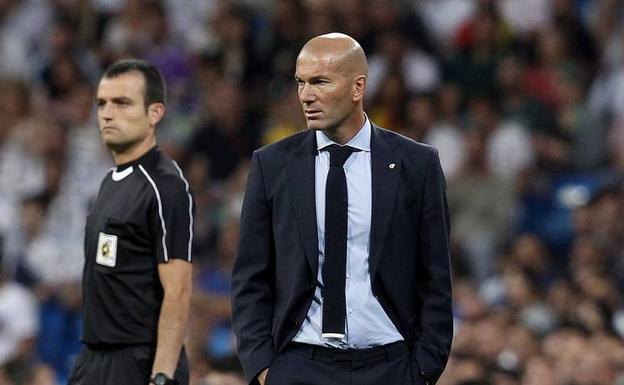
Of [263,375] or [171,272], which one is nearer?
[263,375]

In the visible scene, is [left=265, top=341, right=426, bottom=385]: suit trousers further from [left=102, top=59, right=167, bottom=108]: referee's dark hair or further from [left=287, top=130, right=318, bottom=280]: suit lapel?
[left=102, top=59, right=167, bottom=108]: referee's dark hair

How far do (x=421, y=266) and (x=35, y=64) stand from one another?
911cm

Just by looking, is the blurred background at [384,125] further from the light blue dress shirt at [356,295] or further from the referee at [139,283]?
the light blue dress shirt at [356,295]

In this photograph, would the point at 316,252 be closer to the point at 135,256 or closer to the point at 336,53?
the point at 336,53

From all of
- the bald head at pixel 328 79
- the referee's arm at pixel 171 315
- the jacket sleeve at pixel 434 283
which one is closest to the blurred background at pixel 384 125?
the referee's arm at pixel 171 315

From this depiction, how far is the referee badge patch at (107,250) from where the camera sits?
209 inches

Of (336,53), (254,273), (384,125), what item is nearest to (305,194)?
(254,273)

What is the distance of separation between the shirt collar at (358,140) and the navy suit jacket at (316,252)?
27 mm

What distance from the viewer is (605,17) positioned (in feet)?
38.0

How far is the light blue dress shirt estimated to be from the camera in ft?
15.0

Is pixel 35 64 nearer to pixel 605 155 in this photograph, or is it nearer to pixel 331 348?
pixel 605 155

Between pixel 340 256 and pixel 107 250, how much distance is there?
3.75ft

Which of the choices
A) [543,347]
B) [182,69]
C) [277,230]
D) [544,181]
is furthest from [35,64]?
[277,230]

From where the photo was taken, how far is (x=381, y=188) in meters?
4.66
